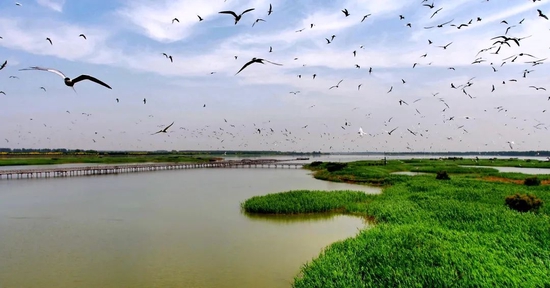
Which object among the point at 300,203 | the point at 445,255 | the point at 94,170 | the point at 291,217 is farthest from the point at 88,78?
the point at 94,170

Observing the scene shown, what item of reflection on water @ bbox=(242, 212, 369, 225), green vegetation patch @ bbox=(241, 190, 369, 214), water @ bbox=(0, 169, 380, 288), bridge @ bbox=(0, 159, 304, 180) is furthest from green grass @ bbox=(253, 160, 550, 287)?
bridge @ bbox=(0, 159, 304, 180)

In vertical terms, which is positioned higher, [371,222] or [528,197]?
[528,197]

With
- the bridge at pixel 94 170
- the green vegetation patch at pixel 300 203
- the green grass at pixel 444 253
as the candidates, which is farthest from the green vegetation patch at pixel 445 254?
the bridge at pixel 94 170

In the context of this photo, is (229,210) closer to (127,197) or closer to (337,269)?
(127,197)

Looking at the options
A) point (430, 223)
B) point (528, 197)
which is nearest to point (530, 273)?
point (430, 223)

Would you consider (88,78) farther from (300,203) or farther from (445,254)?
(300,203)
